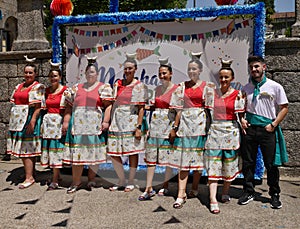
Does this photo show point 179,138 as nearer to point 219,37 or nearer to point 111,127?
point 111,127

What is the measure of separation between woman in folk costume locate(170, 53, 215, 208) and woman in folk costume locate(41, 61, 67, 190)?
4.74 feet

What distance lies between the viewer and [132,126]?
14.7 feet

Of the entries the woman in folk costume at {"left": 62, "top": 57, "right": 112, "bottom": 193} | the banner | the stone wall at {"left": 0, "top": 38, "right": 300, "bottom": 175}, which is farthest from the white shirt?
the woman in folk costume at {"left": 62, "top": 57, "right": 112, "bottom": 193}

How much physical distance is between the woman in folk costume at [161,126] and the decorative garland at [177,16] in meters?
0.92

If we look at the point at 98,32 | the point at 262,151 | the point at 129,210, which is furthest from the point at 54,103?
the point at 262,151

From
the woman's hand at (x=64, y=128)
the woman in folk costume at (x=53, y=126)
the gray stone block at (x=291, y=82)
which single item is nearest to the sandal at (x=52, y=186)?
the woman in folk costume at (x=53, y=126)

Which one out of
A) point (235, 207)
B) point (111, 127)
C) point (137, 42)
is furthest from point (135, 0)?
point (235, 207)

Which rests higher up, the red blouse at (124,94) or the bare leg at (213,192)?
the red blouse at (124,94)

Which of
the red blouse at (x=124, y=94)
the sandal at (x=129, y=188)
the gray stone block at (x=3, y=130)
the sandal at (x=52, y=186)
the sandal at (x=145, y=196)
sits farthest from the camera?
the gray stone block at (x=3, y=130)

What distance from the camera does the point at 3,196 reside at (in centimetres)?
444

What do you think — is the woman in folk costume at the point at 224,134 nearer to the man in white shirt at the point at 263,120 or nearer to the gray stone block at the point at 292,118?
the man in white shirt at the point at 263,120

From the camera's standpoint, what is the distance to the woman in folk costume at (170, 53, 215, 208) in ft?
13.4

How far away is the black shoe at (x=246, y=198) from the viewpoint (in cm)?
407

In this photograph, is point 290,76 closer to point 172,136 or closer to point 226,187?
point 226,187
